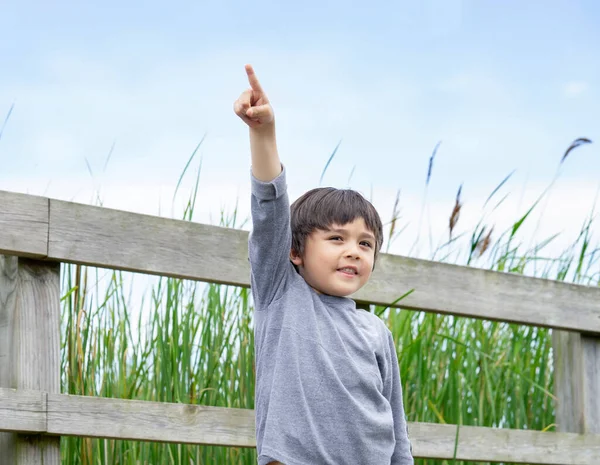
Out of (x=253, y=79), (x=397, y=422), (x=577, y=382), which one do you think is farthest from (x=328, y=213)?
(x=577, y=382)

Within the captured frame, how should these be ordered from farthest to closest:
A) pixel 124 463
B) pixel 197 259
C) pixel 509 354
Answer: pixel 509 354
pixel 124 463
pixel 197 259

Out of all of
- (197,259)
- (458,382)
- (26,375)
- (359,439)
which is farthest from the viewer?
(458,382)


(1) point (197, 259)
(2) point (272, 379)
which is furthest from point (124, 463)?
(2) point (272, 379)

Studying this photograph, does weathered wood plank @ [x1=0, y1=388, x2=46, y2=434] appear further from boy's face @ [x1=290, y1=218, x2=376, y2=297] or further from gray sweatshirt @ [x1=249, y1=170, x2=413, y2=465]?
boy's face @ [x1=290, y1=218, x2=376, y2=297]

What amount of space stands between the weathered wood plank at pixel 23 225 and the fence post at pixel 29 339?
0.20 ft

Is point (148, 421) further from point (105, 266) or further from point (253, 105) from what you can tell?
point (253, 105)

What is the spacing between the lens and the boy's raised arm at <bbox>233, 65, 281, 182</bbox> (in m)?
1.67

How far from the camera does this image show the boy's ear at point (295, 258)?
1896 millimetres

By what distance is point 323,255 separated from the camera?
1.84 m

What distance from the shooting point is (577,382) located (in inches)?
134

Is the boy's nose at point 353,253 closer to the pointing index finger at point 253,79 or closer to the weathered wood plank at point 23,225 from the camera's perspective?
the pointing index finger at point 253,79

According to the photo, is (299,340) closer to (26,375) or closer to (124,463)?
(26,375)

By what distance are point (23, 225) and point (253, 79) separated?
887 millimetres

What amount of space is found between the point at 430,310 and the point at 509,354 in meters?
0.96
